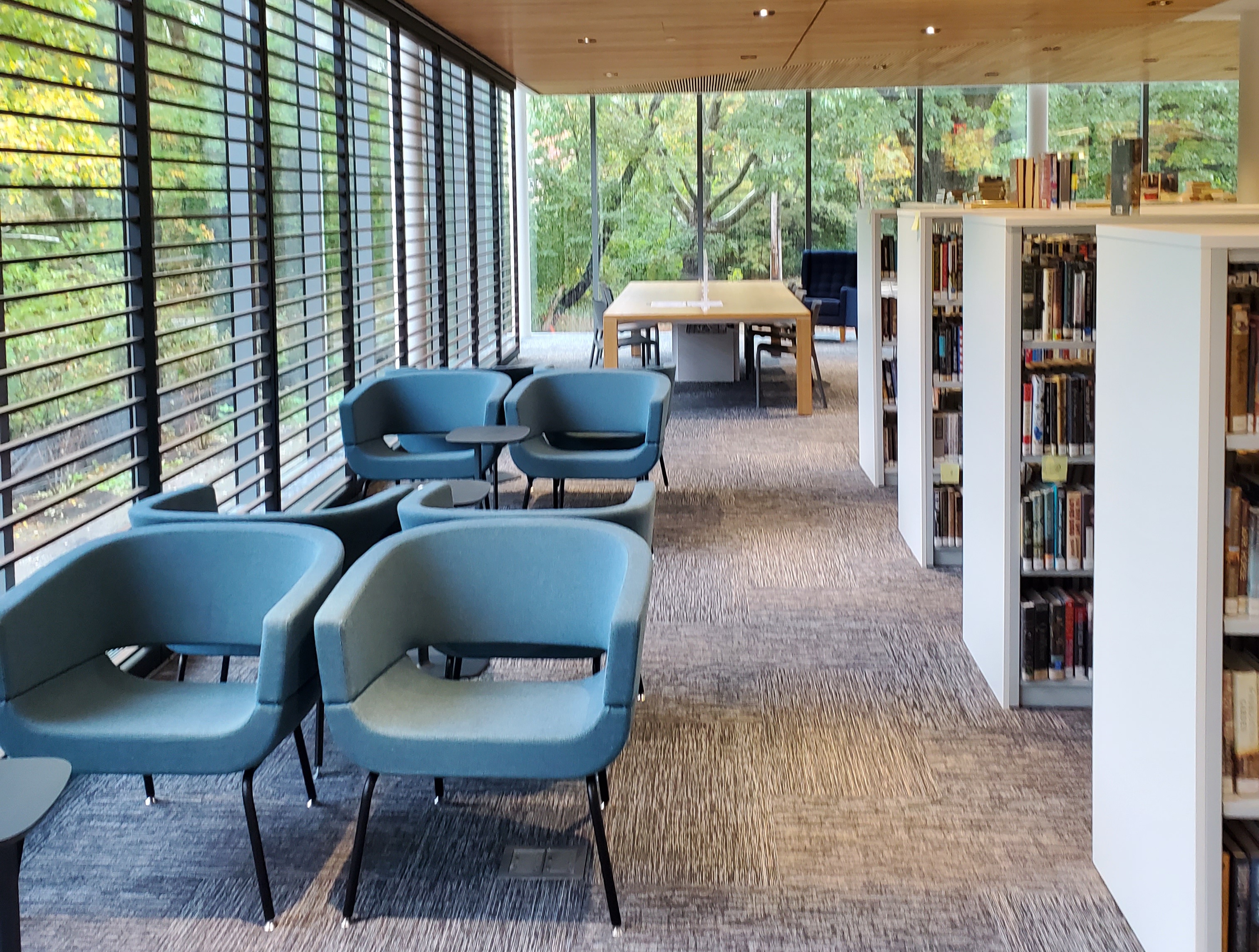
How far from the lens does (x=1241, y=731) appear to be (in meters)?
2.69

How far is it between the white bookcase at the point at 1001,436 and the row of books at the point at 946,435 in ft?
4.64

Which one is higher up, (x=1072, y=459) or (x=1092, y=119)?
(x=1092, y=119)

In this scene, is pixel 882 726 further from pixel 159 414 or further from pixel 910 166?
pixel 910 166

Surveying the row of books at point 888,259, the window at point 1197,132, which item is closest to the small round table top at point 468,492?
the row of books at point 888,259

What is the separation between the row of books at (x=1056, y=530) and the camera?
4430mm

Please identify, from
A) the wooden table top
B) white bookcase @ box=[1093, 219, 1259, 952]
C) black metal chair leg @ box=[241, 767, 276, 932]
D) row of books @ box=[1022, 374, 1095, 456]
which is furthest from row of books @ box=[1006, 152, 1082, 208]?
A: the wooden table top

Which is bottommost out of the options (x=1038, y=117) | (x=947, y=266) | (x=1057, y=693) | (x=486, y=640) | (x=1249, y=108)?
(x=1057, y=693)

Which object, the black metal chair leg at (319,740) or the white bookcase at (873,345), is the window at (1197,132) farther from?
the black metal chair leg at (319,740)

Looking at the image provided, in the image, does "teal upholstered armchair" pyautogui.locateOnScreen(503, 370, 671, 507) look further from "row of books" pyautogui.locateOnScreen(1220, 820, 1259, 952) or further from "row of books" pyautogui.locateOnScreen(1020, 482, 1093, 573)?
"row of books" pyautogui.locateOnScreen(1220, 820, 1259, 952)

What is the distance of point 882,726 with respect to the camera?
Result: 4.32 m

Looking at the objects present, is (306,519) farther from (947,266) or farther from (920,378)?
(947,266)

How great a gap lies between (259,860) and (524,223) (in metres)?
13.7

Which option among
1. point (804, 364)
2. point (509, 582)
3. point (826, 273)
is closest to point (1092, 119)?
point (826, 273)

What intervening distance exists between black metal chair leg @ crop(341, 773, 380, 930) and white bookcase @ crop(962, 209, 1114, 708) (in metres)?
2.31
